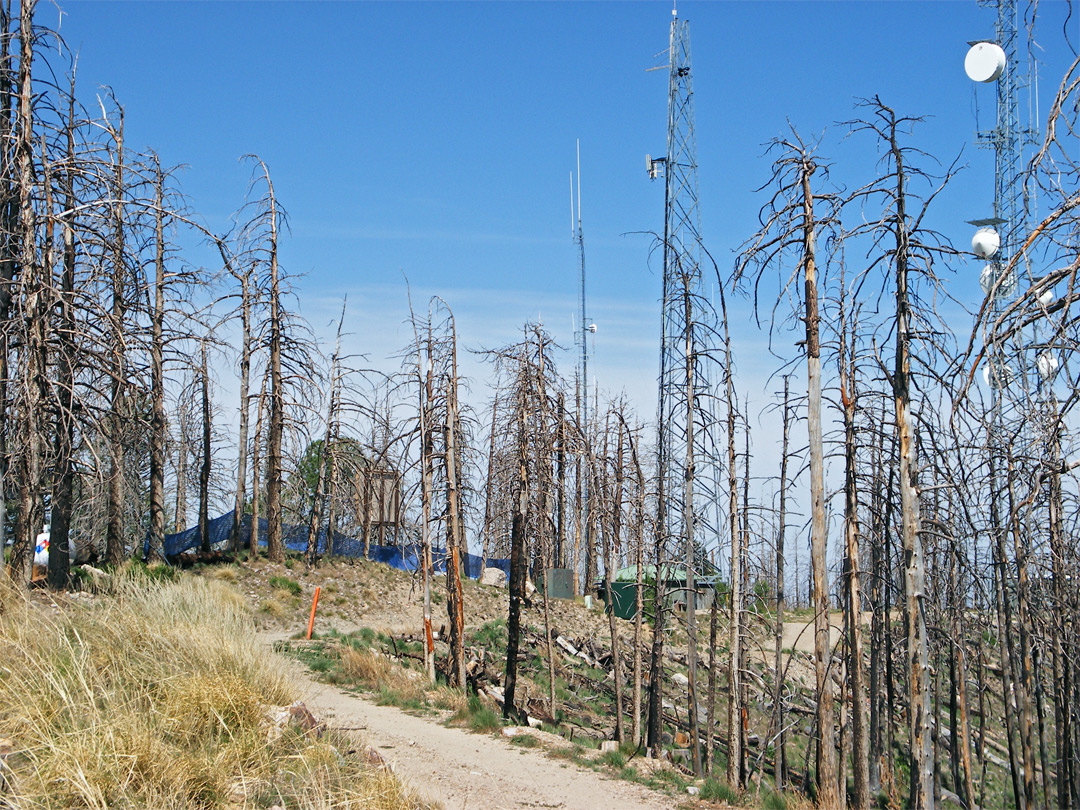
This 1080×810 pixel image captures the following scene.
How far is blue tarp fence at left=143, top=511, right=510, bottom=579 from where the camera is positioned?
2862cm

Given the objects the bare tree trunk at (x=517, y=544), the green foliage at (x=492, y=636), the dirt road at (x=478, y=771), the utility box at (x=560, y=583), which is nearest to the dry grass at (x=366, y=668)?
the bare tree trunk at (x=517, y=544)

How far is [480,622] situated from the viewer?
97.1 feet

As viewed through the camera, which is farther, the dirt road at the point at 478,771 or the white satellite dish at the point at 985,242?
the white satellite dish at the point at 985,242

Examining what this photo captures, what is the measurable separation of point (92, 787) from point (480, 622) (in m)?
24.7

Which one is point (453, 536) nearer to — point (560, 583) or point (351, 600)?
point (351, 600)

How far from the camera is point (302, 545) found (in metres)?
36.8

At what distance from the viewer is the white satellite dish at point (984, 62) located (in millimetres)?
10062

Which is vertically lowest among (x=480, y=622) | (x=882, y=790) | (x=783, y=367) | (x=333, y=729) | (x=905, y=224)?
(x=882, y=790)

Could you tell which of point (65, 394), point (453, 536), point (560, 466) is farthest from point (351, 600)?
point (65, 394)

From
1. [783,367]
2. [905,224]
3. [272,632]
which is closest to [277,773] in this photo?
[783,367]

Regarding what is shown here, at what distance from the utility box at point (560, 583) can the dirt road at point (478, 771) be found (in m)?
24.0

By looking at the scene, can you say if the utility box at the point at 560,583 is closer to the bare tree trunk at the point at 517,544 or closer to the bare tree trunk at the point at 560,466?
the bare tree trunk at the point at 560,466

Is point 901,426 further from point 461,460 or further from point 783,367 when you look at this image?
point 461,460

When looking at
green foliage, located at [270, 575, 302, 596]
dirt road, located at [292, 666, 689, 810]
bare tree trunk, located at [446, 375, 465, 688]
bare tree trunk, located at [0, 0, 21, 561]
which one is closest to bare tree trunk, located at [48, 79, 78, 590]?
bare tree trunk, located at [0, 0, 21, 561]
